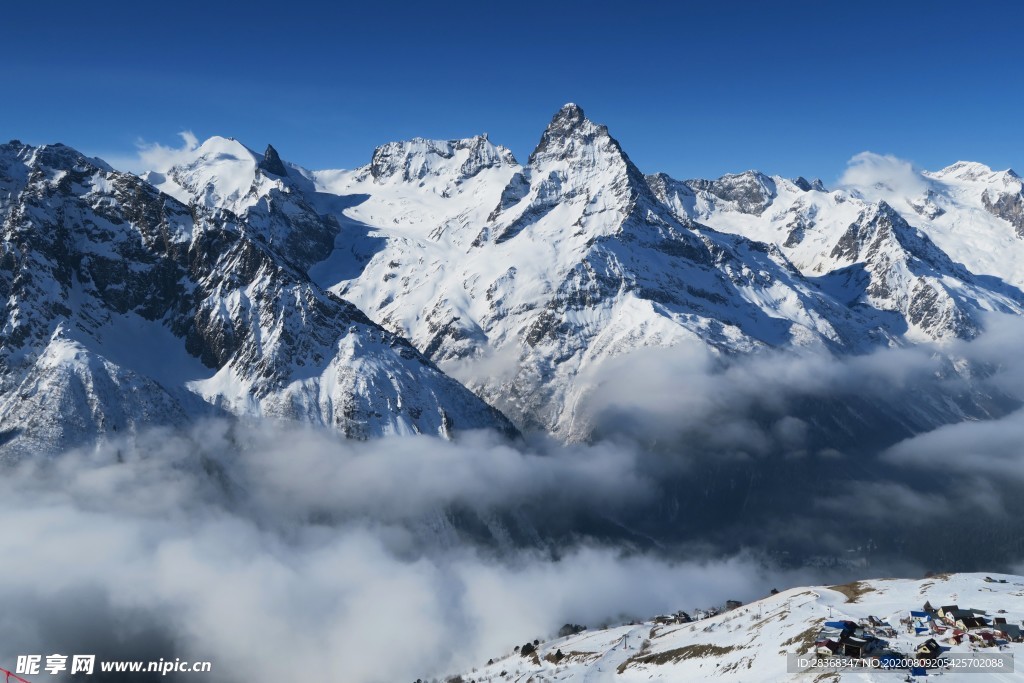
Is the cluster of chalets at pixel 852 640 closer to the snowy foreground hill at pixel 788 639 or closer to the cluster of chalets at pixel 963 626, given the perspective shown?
the snowy foreground hill at pixel 788 639

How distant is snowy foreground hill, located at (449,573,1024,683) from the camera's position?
109 meters

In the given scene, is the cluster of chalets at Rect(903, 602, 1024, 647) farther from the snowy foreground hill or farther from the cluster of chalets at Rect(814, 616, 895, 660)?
the cluster of chalets at Rect(814, 616, 895, 660)

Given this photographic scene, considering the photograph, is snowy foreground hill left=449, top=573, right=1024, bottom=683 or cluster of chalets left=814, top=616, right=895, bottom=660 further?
snowy foreground hill left=449, top=573, right=1024, bottom=683

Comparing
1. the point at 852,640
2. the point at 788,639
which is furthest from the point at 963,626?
the point at 788,639

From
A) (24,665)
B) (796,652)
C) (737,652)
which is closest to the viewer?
(796,652)

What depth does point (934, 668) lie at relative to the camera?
102 m

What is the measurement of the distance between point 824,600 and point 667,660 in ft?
89.5

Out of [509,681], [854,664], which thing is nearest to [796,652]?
[854,664]

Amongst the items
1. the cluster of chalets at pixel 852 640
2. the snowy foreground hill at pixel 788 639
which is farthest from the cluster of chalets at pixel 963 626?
the cluster of chalets at pixel 852 640

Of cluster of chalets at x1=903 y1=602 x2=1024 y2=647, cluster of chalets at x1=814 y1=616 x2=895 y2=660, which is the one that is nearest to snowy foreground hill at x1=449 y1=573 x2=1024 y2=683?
cluster of chalets at x1=903 y1=602 x2=1024 y2=647

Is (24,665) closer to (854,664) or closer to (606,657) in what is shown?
(606,657)

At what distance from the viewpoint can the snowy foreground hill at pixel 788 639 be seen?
10894 centimetres

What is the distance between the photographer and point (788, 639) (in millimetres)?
121625

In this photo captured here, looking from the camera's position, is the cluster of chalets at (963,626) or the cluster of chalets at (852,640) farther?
the cluster of chalets at (963,626)
